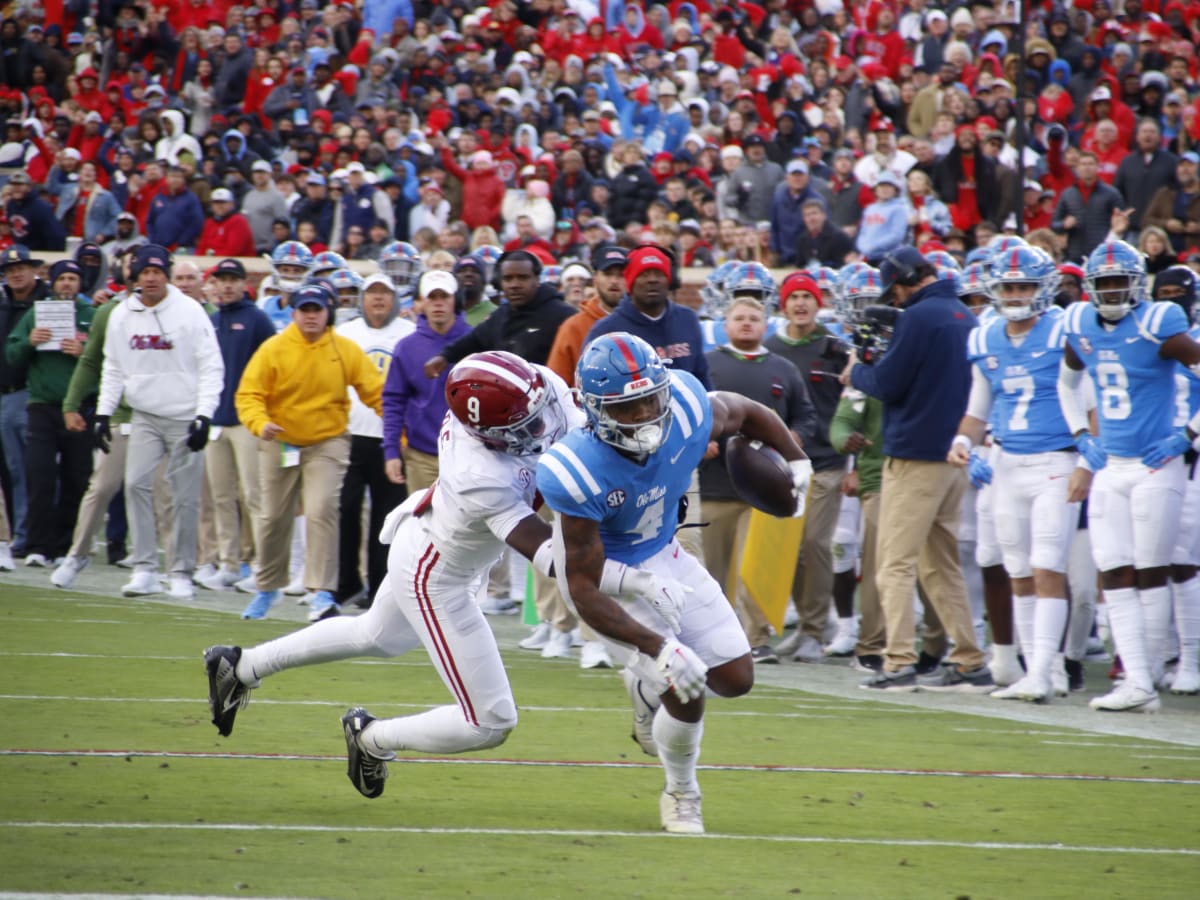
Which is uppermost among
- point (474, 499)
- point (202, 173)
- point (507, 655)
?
point (202, 173)

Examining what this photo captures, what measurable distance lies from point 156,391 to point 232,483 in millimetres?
1248

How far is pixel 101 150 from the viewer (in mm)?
18688

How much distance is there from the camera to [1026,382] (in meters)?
8.19

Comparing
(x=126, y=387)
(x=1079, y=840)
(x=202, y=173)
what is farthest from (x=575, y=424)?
(x=202, y=173)

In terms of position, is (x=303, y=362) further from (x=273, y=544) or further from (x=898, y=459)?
(x=898, y=459)

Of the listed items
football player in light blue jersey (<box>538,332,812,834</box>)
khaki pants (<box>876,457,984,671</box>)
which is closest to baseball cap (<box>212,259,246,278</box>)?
khaki pants (<box>876,457,984,671</box>)

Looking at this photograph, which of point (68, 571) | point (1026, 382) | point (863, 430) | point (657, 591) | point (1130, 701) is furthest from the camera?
point (68, 571)

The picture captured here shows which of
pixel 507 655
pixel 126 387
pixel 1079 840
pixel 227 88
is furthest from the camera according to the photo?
pixel 227 88

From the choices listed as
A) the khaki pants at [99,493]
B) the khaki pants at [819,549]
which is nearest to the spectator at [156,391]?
the khaki pants at [99,493]

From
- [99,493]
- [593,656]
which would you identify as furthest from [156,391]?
[593,656]

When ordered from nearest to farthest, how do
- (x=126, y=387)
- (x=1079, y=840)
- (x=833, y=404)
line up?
(x=1079, y=840), (x=833, y=404), (x=126, y=387)

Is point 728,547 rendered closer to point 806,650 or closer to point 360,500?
point 806,650

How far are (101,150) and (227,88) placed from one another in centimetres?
166

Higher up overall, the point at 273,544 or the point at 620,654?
the point at 620,654
